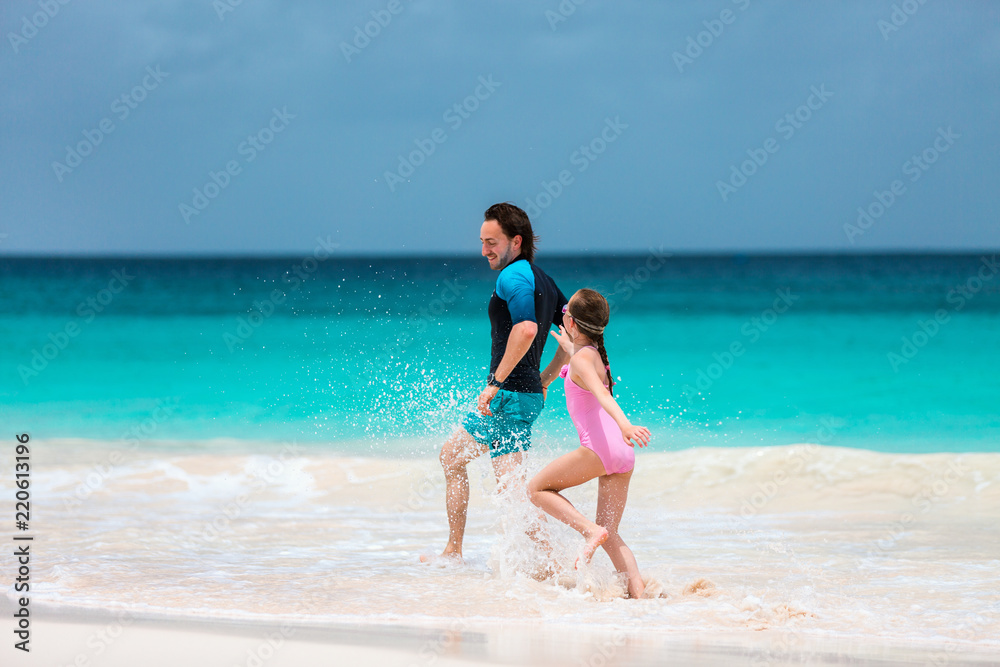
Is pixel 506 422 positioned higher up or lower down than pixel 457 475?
higher up

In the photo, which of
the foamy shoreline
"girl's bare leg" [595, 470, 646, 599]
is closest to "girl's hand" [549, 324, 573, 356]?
"girl's bare leg" [595, 470, 646, 599]

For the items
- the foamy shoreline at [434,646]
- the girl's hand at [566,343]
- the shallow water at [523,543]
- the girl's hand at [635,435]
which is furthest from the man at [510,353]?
the foamy shoreline at [434,646]

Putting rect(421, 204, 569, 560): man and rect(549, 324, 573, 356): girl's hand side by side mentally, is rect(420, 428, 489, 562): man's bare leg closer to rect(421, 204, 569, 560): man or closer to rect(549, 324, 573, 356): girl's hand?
rect(421, 204, 569, 560): man

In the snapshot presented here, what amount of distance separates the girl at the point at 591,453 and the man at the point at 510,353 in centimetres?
24

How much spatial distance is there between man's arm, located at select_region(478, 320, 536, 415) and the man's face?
34cm

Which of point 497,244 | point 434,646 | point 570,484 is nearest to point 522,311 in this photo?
point 497,244

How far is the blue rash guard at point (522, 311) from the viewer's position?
4.44 metres

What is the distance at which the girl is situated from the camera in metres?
4.21

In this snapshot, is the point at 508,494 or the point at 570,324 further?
the point at 508,494

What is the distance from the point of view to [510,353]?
4.39 meters

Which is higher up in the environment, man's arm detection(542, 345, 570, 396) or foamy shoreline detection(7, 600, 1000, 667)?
man's arm detection(542, 345, 570, 396)

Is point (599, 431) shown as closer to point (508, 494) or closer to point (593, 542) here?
point (593, 542)

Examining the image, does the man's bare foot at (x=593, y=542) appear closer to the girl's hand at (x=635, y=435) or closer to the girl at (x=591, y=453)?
the girl at (x=591, y=453)

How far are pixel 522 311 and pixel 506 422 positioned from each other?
22.5 inches
